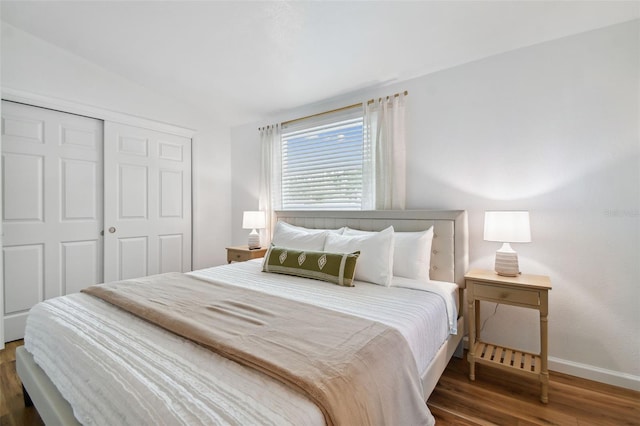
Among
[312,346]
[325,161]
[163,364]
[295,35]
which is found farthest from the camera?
[325,161]

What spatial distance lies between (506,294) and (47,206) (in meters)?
3.96

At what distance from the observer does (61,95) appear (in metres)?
2.81

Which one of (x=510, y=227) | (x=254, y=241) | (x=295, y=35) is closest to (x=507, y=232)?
(x=510, y=227)

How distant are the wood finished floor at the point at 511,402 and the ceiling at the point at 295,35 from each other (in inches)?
94.8

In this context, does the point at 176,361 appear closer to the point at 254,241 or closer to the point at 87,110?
Answer: the point at 254,241

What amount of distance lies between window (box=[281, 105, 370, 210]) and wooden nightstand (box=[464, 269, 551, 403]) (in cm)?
135

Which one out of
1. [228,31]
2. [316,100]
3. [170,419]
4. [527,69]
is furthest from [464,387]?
[228,31]

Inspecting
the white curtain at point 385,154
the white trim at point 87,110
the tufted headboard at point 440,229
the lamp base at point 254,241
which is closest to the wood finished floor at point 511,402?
the tufted headboard at point 440,229

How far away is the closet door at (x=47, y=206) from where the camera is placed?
2590 mm

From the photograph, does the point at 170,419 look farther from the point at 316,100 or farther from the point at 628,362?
the point at 316,100

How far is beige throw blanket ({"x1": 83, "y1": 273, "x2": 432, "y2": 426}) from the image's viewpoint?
0.92 metres

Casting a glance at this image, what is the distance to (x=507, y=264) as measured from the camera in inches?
79.7

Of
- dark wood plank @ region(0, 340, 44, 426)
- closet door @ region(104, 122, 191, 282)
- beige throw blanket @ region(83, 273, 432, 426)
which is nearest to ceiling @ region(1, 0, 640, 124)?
closet door @ region(104, 122, 191, 282)

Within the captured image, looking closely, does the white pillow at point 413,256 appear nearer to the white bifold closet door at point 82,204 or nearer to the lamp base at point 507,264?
the lamp base at point 507,264
